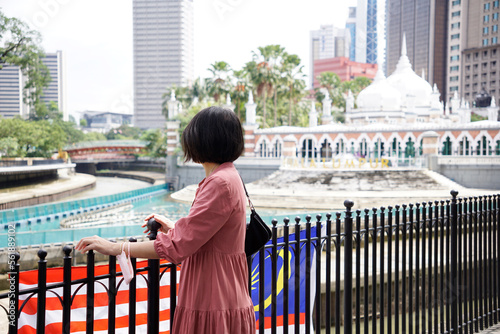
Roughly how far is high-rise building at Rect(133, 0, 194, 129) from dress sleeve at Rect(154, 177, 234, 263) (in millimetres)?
113818

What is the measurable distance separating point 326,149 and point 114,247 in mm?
38450

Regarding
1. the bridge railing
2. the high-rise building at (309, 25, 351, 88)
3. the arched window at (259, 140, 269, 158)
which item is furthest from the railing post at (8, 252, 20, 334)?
the high-rise building at (309, 25, 351, 88)

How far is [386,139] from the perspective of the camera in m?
37.4

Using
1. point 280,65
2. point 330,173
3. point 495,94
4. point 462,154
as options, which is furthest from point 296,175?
point 495,94

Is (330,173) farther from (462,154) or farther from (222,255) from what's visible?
(222,255)

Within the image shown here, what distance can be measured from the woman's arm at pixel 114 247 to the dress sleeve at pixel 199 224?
0.15 ft

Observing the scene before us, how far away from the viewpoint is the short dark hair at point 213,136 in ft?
8.63

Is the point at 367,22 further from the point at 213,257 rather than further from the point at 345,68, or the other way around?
the point at 213,257

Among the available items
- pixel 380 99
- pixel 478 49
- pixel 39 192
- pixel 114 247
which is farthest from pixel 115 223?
pixel 478 49

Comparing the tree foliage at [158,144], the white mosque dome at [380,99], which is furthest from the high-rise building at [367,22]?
the white mosque dome at [380,99]

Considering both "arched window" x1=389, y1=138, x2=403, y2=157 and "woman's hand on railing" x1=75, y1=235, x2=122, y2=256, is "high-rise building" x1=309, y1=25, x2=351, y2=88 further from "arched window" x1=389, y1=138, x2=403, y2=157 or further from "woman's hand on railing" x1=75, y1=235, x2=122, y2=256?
"woman's hand on railing" x1=75, y1=235, x2=122, y2=256

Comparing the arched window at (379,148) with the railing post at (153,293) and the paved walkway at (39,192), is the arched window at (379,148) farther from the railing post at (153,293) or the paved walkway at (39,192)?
the railing post at (153,293)

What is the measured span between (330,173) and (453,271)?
2669cm

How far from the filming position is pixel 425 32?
102m
